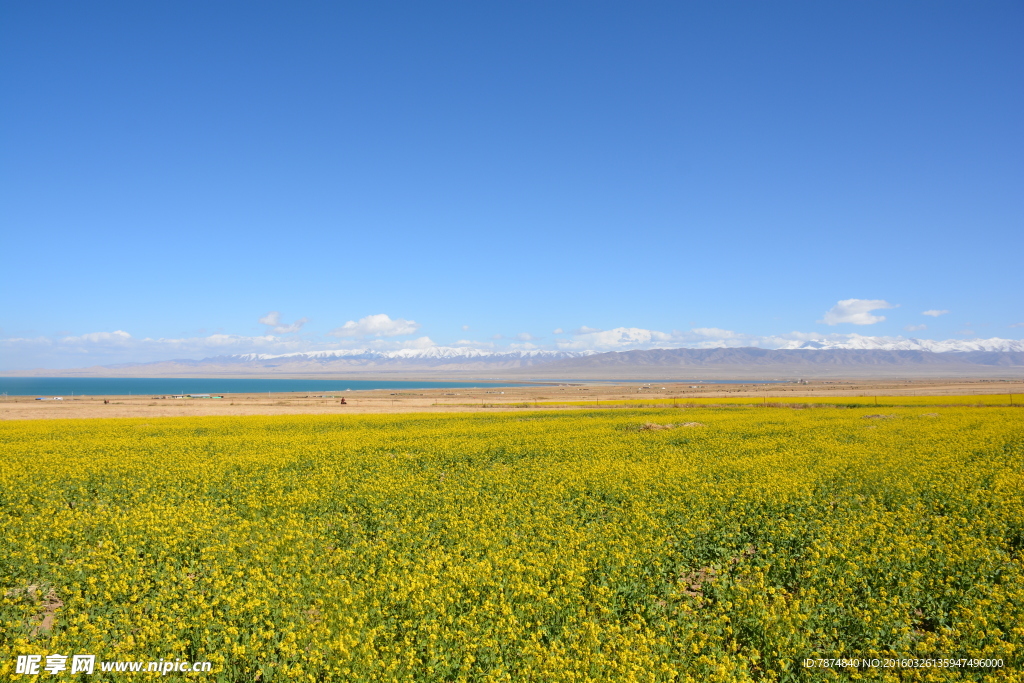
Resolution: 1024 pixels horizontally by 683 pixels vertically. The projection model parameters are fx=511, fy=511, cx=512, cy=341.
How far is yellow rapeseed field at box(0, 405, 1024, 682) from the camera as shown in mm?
7812

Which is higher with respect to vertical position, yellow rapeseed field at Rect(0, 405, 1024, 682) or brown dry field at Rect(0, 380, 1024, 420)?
yellow rapeseed field at Rect(0, 405, 1024, 682)

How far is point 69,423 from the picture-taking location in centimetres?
3972

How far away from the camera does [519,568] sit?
1032cm

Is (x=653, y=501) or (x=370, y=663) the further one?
(x=653, y=501)

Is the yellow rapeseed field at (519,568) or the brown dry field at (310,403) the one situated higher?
the yellow rapeseed field at (519,568)

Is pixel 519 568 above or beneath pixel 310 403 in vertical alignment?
above

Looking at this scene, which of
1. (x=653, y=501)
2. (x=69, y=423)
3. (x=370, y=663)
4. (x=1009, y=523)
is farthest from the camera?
(x=69, y=423)

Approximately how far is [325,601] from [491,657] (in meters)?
3.40

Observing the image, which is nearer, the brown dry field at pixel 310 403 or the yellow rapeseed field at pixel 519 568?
the yellow rapeseed field at pixel 519 568

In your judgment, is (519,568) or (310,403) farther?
(310,403)

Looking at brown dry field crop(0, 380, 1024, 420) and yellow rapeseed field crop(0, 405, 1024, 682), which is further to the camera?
brown dry field crop(0, 380, 1024, 420)

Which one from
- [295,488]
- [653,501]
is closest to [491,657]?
[653,501]

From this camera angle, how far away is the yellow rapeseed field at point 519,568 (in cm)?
781

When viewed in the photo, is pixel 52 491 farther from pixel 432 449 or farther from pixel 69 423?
pixel 69 423
